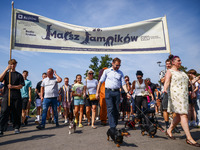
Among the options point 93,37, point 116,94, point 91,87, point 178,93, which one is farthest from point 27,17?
point 178,93

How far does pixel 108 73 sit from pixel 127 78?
4.15m

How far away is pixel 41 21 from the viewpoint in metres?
6.76

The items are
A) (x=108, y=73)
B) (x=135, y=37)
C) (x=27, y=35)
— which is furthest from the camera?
(x=135, y=37)

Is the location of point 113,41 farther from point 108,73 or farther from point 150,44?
point 108,73

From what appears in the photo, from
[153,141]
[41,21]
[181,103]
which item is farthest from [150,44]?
[41,21]

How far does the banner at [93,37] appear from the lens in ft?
21.4

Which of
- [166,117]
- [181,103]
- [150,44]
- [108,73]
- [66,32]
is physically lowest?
[166,117]

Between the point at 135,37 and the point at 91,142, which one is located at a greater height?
the point at 135,37

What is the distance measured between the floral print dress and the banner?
3.23 meters

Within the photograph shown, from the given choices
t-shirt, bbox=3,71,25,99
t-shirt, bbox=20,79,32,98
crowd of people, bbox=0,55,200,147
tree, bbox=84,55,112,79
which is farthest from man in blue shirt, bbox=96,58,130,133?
tree, bbox=84,55,112,79

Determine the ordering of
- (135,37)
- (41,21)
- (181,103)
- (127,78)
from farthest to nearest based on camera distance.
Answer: (127,78), (135,37), (41,21), (181,103)

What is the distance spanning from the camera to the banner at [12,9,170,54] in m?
6.53

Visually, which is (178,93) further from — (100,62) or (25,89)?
(100,62)

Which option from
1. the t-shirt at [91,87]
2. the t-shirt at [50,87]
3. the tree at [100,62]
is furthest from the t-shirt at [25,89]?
the tree at [100,62]
